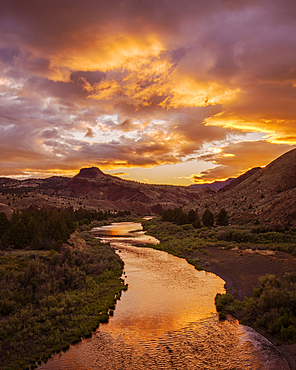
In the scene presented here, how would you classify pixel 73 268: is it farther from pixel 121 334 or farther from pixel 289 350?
pixel 289 350

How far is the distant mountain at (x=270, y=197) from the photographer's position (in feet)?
180

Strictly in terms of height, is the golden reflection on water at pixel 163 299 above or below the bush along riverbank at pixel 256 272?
below

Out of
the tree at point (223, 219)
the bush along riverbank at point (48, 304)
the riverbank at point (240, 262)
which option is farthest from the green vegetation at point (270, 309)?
the tree at point (223, 219)

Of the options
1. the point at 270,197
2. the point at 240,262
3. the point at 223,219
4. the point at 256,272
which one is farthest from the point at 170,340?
the point at 270,197

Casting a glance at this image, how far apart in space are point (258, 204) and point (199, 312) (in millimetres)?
60636

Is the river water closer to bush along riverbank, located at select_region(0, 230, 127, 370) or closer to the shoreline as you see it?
bush along riverbank, located at select_region(0, 230, 127, 370)

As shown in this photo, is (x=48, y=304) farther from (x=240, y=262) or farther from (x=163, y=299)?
(x=240, y=262)

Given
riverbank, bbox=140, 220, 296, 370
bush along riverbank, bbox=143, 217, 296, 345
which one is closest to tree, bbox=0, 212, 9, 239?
bush along riverbank, bbox=143, 217, 296, 345

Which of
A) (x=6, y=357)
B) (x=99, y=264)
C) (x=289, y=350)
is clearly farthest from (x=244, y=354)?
(x=99, y=264)

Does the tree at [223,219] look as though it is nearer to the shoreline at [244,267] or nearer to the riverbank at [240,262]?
the riverbank at [240,262]

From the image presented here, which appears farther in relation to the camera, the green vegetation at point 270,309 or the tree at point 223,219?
the tree at point 223,219

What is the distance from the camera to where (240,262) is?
2994 cm

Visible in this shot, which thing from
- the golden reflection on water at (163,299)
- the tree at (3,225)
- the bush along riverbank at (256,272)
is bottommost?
the golden reflection on water at (163,299)

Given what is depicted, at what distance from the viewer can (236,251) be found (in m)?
36.3
